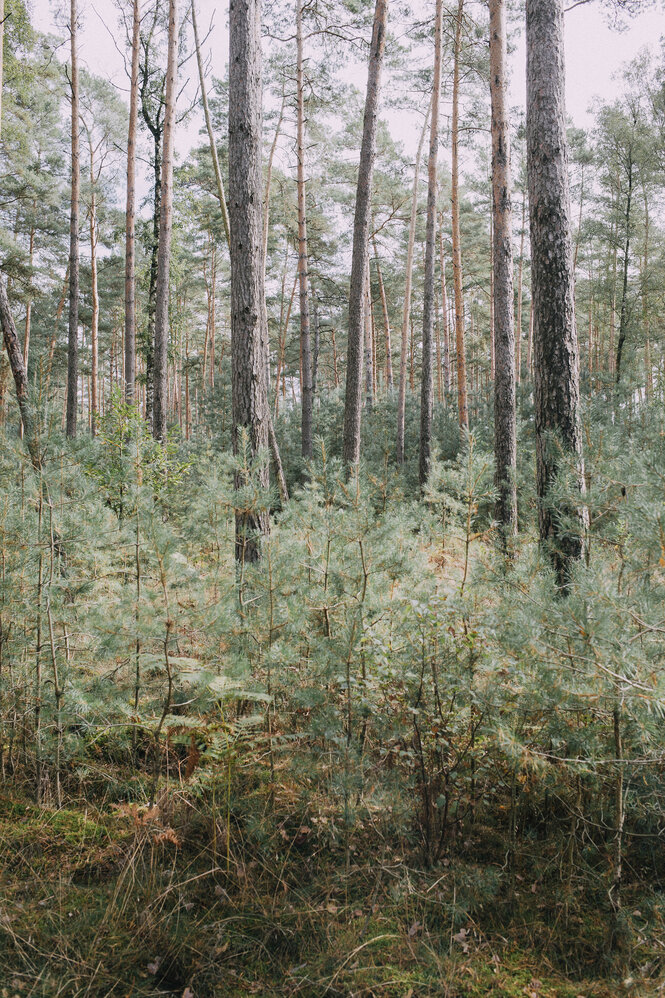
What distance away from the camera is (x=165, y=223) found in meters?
9.20

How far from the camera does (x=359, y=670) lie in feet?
8.84

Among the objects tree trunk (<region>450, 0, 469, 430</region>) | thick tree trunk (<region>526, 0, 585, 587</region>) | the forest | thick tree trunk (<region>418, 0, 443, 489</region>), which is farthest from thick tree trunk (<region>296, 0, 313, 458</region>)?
thick tree trunk (<region>526, 0, 585, 587</region>)

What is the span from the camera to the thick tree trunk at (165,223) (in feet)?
29.7

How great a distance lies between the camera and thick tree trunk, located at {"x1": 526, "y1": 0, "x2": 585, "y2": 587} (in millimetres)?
3734

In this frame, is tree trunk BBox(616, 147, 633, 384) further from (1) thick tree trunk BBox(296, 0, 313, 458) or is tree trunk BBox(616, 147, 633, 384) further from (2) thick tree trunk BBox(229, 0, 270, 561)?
(2) thick tree trunk BBox(229, 0, 270, 561)

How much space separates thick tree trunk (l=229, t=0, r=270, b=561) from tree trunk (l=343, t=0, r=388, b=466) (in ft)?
8.66

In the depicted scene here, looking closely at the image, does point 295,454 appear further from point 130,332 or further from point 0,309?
point 0,309

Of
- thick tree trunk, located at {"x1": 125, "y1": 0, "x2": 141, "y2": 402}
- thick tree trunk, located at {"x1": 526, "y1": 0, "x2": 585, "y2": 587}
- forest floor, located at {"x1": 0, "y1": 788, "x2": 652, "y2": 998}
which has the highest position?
thick tree trunk, located at {"x1": 125, "y1": 0, "x2": 141, "y2": 402}

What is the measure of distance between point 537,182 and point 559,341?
1216mm

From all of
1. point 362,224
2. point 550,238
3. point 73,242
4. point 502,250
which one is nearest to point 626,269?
point 502,250

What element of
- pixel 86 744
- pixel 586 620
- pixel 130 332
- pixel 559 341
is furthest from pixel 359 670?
pixel 130 332

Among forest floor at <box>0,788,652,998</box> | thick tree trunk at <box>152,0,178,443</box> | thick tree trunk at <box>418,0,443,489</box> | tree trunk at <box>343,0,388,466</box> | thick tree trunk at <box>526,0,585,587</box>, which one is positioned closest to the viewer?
forest floor at <box>0,788,652,998</box>

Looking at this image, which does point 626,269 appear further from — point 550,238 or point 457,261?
point 550,238

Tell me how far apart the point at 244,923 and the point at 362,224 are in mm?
7728
